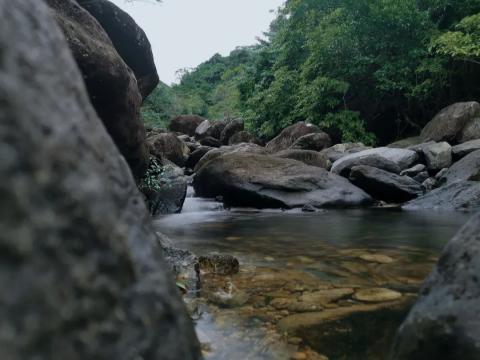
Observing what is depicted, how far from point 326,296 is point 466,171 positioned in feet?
24.4

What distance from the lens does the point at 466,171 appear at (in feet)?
28.6

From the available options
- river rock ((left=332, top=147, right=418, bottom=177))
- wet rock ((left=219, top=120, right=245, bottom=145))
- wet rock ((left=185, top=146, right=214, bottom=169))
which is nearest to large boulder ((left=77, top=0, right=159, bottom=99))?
river rock ((left=332, top=147, right=418, bottom=177))

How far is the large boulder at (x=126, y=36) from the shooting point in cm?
631

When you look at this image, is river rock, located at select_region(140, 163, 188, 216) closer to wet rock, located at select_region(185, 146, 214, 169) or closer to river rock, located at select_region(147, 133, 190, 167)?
river rock, located at select_region(147, 133, 190, 167)

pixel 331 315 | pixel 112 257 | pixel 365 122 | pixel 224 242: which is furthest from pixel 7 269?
pixel 365 122

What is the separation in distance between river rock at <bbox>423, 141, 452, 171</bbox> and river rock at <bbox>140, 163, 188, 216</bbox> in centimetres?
620

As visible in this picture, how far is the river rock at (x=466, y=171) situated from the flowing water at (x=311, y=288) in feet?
10.4

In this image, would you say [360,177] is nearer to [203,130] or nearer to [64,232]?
[64,232]

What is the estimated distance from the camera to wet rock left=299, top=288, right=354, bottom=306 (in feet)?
8.38

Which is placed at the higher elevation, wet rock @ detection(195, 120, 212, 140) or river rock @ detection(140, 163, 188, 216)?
wet rock @ detection(195, 120, 212, 140)

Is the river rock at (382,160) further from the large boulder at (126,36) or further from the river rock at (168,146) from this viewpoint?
the large boulder at (126,36)

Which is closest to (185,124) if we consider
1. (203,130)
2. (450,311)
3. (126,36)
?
(203,130)

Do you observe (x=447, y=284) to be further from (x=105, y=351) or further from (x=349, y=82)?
(x=349, y=82)

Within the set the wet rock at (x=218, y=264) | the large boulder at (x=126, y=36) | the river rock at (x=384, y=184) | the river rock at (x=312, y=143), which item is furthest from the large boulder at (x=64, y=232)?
the river rock at (x=312, y=143)
